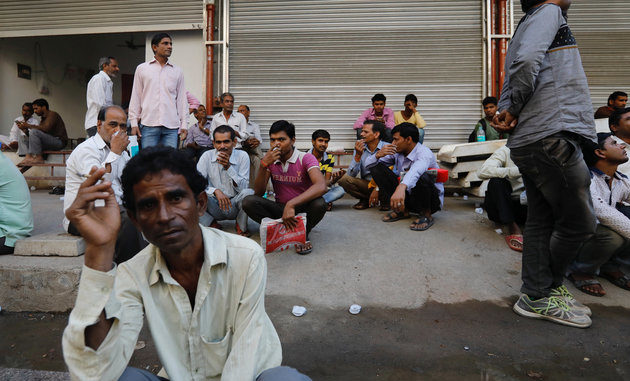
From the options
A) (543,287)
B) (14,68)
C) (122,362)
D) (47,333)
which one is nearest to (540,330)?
(543,287)

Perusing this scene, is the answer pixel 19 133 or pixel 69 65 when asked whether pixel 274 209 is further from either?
pixel 69 65

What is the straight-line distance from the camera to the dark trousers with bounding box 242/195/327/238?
392 centimetres

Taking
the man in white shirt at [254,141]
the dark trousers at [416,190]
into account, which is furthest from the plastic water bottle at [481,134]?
the man in white shirt at [254,141]

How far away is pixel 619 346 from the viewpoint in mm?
2420

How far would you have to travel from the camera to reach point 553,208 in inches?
102

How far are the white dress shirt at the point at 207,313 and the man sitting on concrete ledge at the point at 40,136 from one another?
7.80m

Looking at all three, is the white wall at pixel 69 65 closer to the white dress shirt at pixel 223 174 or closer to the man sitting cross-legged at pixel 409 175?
the white dress shirt at pixel 223 174

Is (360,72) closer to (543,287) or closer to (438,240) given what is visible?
(438,240)

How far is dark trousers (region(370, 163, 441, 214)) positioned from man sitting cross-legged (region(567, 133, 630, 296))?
5.01 ft

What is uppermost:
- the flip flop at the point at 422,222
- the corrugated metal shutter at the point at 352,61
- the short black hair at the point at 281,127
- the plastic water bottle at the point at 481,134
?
the corrugated metal shutter at the point at 352,61

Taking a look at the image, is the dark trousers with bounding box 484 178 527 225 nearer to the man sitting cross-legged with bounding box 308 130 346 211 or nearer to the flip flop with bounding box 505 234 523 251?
the flip flop with bounding box 505 234 523 251

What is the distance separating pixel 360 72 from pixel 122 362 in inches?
262

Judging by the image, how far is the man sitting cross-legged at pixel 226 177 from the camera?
170 inches

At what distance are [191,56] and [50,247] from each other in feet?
17.4
